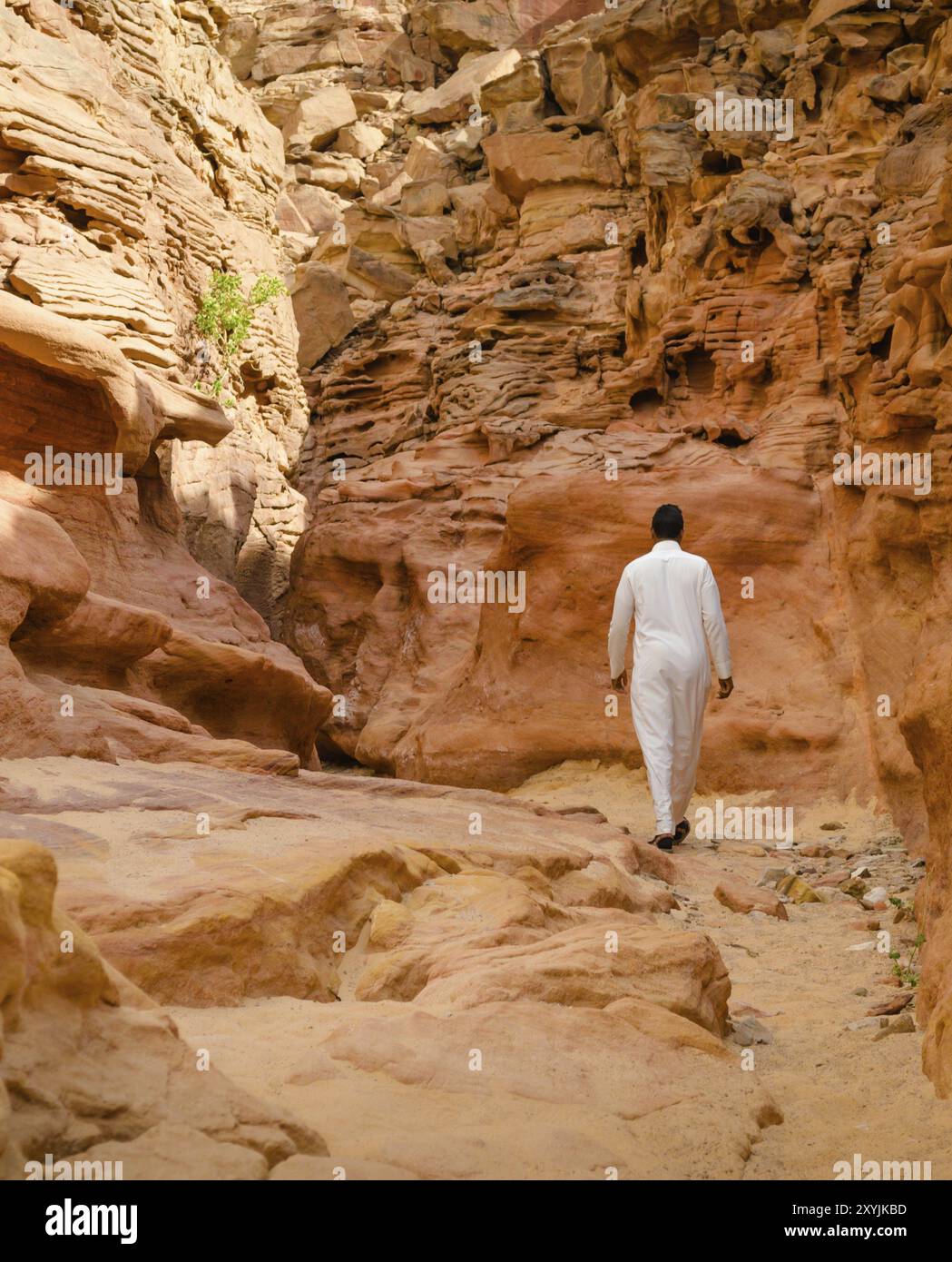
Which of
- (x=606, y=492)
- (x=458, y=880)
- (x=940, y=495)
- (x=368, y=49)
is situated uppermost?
(x=368, y=49)

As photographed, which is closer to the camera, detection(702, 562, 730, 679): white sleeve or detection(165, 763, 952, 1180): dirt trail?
detection(165, 763, 952, 1180): dirt trail

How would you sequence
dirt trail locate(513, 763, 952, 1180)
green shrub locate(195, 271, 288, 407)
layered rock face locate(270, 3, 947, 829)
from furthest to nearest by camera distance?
1. green shrub locate(195, 271, 288, 407)
2. layered rock face locate(270, 3, 947, 829)
3. dirt trail locate(513, 763, 952, 1180)

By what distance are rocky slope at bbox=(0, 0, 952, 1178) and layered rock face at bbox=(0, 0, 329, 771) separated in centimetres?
4

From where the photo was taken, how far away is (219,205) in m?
15.4

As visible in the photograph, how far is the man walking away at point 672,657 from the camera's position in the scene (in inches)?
281

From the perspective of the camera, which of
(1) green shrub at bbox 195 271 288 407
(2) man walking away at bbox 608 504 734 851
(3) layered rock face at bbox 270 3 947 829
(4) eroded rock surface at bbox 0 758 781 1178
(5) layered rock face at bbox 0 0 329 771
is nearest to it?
(4) eroded rock surface at bbox 0 758 781 1178

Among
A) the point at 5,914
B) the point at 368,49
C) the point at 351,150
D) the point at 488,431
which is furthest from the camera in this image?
the point at 368,49

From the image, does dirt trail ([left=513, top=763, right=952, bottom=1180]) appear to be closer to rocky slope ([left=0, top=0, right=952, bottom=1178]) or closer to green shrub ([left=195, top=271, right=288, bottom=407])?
rocky slope ([left=0, top=0, right=952, bottom=1178])

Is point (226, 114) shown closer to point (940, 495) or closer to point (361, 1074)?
point (940, 495)

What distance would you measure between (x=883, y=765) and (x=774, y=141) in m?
11.4

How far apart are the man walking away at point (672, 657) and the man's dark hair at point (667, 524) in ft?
0.35

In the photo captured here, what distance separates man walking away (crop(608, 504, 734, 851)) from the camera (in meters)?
7.13

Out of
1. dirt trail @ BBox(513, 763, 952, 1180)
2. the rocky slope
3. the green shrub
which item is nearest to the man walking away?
dirt trail @ BBox(513, 763, 952, 1180)

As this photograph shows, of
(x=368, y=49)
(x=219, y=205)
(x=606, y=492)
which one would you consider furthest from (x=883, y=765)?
(x=368, y=49)
